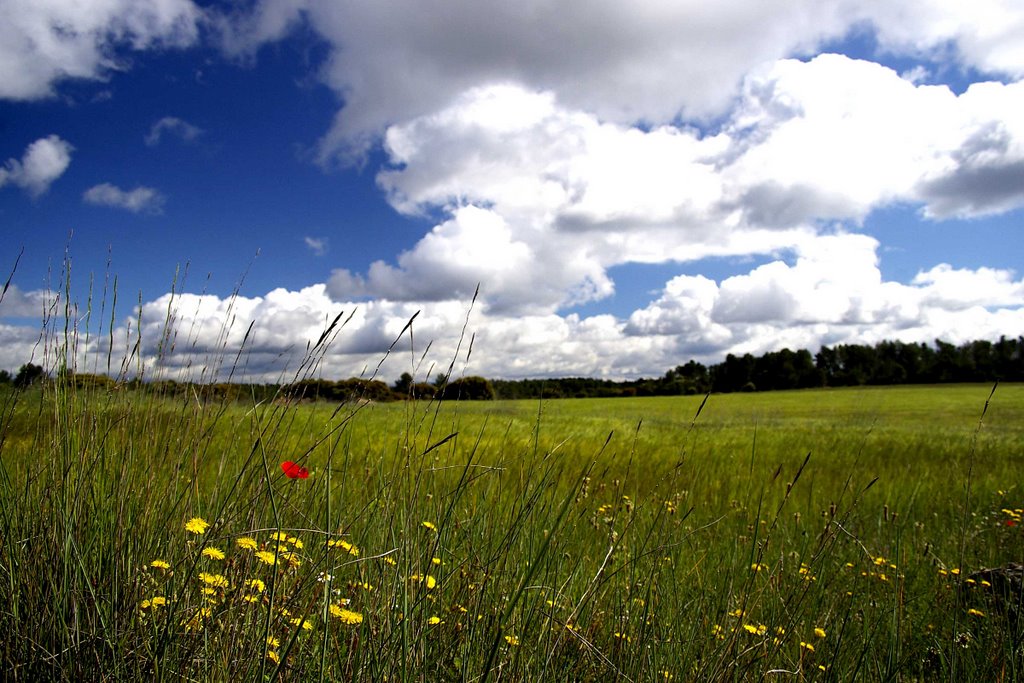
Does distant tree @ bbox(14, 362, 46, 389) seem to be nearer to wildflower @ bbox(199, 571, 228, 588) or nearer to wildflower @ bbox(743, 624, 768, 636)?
wildflower @ bbox(199, 571, 228, 588)

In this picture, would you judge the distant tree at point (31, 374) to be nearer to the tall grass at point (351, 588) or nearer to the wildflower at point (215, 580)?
the tall grass at point (351, 588)

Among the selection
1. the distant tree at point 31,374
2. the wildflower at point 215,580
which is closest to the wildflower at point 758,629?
the wildflower at point 215,580

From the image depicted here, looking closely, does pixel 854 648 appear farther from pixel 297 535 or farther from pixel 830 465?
pixel 830 465

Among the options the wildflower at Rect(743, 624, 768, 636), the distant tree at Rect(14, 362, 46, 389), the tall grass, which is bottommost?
the wildflower at Rect(743, 624, 768, 636)

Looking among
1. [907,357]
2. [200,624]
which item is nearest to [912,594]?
[200,624]

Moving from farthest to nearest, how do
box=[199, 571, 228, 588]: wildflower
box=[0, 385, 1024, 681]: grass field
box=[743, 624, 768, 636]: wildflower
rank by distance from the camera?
box=[743, 624, 768, 636]: wildflower, box=[199, 571, 228, 588]: wildflower, box=[0, 385, 1024, 681]: grass field

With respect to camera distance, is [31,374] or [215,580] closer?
[215,580]

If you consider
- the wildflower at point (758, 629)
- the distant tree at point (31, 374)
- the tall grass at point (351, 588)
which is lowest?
the wildflower at point (758, 629)

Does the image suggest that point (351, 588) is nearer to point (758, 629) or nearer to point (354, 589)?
point (354, 589)

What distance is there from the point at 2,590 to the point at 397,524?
1.45m

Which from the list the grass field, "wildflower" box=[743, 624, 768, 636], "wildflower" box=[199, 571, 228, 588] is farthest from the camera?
"wildflower" box=[743, 624, 768, 636]

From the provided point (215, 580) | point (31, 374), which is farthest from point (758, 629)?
point (31, 374)

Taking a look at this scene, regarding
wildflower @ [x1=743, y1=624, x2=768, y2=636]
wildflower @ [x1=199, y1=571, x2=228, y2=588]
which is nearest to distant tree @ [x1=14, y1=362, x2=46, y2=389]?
wildflower @ [x1=199, y1=571, x2=228, y2=588]

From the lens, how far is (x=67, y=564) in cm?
182
